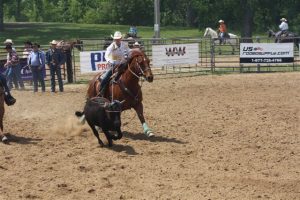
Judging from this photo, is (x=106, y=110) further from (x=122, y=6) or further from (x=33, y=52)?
(x=122, y=6)

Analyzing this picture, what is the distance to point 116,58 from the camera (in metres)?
11.0

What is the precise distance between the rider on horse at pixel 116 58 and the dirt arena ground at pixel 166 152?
3.68 ft

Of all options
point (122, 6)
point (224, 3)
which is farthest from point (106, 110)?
point (122, 6)

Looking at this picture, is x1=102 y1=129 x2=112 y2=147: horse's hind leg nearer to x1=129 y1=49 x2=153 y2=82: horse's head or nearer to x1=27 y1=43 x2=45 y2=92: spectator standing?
x1=129 y1=49 x2=153 y2=82: horse's head

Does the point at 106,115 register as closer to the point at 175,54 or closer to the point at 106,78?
the point at 106,78

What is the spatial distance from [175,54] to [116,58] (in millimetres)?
11308

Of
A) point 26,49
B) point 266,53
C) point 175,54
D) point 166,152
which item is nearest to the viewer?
point 166,152

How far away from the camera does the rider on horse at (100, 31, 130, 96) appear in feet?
35.1

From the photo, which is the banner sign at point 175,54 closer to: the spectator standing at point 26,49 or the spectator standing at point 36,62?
the spectator standing at point 26,49

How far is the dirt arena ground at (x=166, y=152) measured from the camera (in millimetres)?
7426

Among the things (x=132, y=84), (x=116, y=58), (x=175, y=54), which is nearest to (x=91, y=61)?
(x=175, y=54)

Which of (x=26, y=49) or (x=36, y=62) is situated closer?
(x=36, y=62)

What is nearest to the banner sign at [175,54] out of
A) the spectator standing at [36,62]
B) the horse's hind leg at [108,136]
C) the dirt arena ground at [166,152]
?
the spectator standing at [36,62]

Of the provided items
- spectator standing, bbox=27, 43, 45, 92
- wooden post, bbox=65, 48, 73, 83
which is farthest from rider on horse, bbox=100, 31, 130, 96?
wooden post, bbox=65, 48, 73, 83
